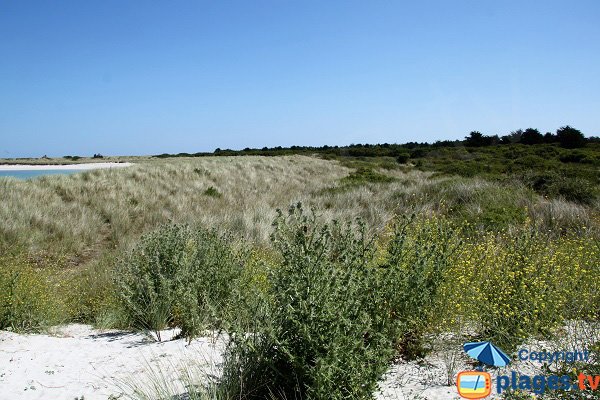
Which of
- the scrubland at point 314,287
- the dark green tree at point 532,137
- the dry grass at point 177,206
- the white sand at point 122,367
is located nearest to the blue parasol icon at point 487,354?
the white sand at point 122,367

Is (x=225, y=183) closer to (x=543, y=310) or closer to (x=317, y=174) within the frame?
(x=317, y=174)

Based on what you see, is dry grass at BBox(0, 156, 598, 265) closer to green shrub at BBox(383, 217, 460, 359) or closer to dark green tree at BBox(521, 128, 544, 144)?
green shrub at BBox(383, 217, 460, 359)

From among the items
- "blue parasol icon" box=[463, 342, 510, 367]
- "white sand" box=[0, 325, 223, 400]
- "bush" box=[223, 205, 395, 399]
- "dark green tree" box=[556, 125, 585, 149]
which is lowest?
"white sand" box=[0, 325, 223, 400]

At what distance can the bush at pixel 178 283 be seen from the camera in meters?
5.08

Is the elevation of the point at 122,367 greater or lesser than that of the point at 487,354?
lesser

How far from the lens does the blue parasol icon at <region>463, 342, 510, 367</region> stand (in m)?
3.51

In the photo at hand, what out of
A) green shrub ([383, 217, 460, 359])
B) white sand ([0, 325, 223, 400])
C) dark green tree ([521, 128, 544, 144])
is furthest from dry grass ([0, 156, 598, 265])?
dark green tree ([521, 128, 544, 144])

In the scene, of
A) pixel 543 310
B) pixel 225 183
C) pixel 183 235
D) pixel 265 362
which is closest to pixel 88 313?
pixel 183 235

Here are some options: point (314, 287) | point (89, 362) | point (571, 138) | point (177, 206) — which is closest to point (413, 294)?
point (314, 287)

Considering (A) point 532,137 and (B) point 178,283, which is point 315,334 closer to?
(B) point 178,283

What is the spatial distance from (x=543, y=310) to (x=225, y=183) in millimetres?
19432

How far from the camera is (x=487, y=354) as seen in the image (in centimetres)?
362

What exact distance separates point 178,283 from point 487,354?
344 cm

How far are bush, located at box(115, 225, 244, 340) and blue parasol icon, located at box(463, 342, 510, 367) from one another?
2.42m
